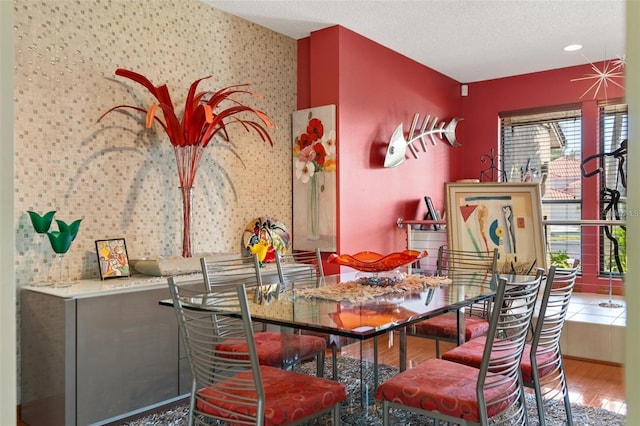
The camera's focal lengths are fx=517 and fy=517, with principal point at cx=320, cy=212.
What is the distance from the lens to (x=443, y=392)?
184 cm

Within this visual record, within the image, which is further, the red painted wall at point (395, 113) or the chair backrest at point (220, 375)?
the red painted wall at point (395, 113)

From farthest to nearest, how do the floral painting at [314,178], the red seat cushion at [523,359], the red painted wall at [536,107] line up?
1. the red painted wall at [536,107]
2. the floral painting at [314,178]
3. the red seat cushion at [523,359]

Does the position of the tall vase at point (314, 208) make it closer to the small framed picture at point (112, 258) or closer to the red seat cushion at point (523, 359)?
the small framed picture at point (112, 258)

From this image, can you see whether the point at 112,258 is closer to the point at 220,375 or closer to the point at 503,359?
the point at 220,375

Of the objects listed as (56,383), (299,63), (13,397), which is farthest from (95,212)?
(13,397)

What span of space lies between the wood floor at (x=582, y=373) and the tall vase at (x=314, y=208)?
3.17 ft

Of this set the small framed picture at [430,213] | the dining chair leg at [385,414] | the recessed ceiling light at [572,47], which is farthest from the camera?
the small framed picture at [430,213]

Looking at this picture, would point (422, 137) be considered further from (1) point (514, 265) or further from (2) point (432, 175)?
(1) point (514, 265)

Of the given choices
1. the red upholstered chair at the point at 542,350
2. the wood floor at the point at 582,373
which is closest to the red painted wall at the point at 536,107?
the wood floor at the point at 582,373

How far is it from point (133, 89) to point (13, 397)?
3.08 m

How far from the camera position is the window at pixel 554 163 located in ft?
18.3

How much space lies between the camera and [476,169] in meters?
6.15

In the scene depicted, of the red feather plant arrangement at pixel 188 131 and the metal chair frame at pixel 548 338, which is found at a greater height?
the red feather plant arrangement at pixel 188 131

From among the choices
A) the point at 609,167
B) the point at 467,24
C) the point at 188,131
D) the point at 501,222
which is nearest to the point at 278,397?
the point at 188,131
